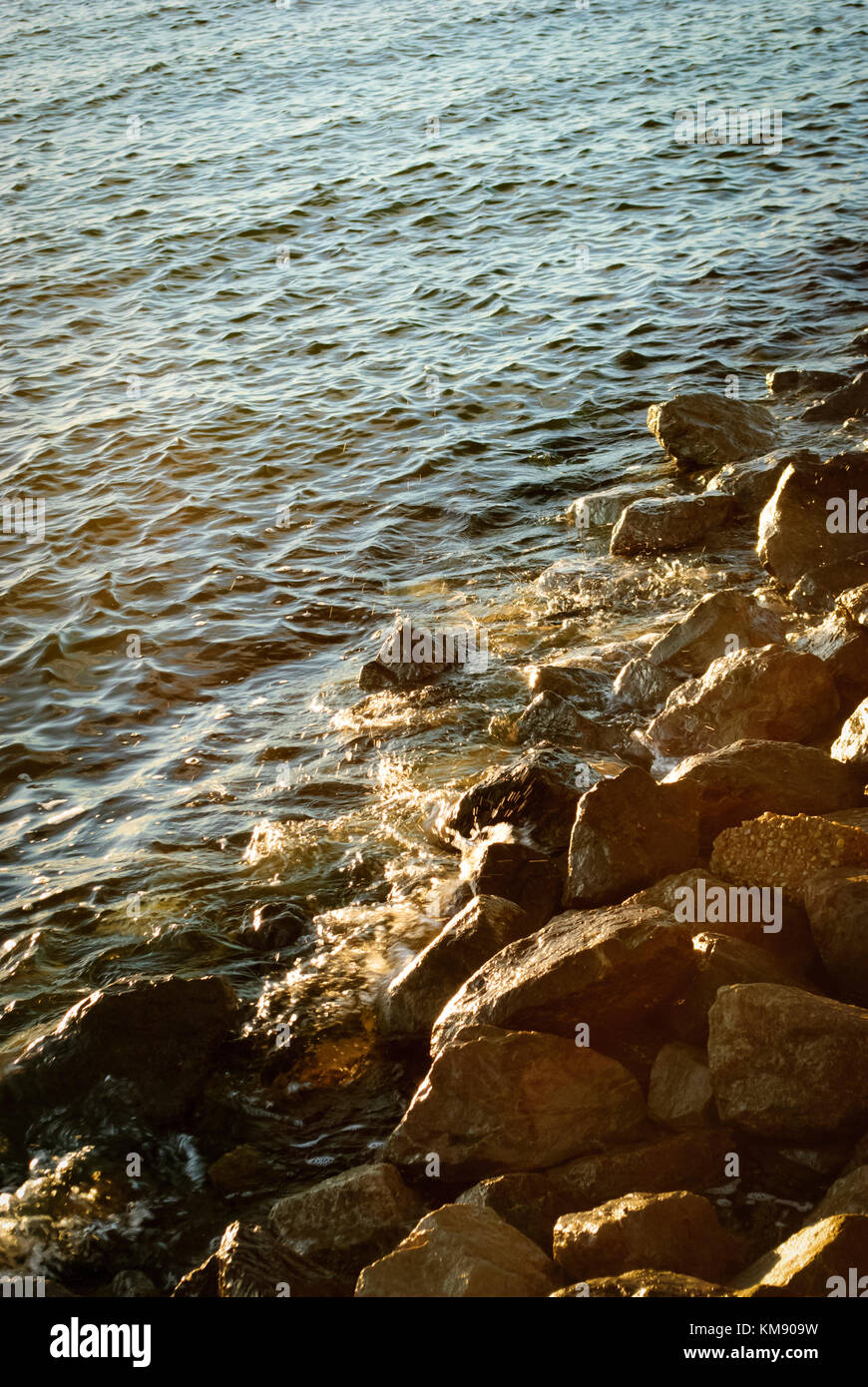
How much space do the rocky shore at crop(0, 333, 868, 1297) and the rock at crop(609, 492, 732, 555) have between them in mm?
3043

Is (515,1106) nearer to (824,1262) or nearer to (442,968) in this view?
(442,968)

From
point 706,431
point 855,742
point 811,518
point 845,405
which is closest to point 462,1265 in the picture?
point 855,742

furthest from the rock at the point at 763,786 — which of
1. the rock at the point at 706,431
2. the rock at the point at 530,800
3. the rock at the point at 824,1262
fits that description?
the rock at the point at 706,431

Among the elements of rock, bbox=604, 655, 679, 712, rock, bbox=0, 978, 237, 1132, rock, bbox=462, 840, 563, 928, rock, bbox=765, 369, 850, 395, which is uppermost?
rock, bbox=765, 369, 850, 395

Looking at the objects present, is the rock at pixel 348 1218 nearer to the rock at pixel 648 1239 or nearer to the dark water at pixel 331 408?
the dark water at pixel 331 408

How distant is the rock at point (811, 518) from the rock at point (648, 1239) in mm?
6030

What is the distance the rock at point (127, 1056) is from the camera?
573 cm

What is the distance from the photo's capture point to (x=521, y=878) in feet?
20.7

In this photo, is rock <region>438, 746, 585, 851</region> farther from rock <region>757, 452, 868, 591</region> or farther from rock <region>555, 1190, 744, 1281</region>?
rock <region>757, 452, 868, 591</region>

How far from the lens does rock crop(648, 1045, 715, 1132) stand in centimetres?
475

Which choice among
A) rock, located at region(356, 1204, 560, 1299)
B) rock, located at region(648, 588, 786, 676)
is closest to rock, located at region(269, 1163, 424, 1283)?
rock, located at region(356, 1204, 560, 1299)

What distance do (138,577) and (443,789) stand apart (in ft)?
16.7

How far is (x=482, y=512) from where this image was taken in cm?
1199
